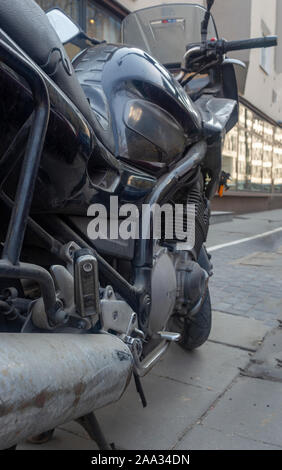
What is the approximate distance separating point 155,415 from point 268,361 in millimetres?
992

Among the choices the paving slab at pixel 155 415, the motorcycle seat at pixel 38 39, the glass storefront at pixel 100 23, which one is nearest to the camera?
the motorcycle seat at pixel 38 39

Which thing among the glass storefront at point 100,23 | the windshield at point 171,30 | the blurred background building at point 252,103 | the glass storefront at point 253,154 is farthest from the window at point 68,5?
the glass storefront at point 253,154

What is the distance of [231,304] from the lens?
4.02 metres

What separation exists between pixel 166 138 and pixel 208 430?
4.28 feet

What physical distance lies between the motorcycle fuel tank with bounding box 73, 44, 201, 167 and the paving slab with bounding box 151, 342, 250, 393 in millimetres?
1261

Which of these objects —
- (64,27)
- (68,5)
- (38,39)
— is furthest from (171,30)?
(68,5)

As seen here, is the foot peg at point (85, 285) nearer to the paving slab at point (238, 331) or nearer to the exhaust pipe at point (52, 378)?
the exhaust pipe at point (52, 378)

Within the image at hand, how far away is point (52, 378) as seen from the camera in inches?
43.2

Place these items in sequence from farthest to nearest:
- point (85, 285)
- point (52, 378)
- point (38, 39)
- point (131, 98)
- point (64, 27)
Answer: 1. point (64, 27)
2. point (131, 98)
3. point (85, 285)
4. point (38, 39)
5. point (52, 378)

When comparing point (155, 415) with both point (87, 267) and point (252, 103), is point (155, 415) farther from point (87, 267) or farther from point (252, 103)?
point (252, 103)

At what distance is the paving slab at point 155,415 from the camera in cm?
195

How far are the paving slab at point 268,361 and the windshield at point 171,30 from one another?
196 cm

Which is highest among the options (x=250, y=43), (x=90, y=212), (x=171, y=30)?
(x=171, y=30)
